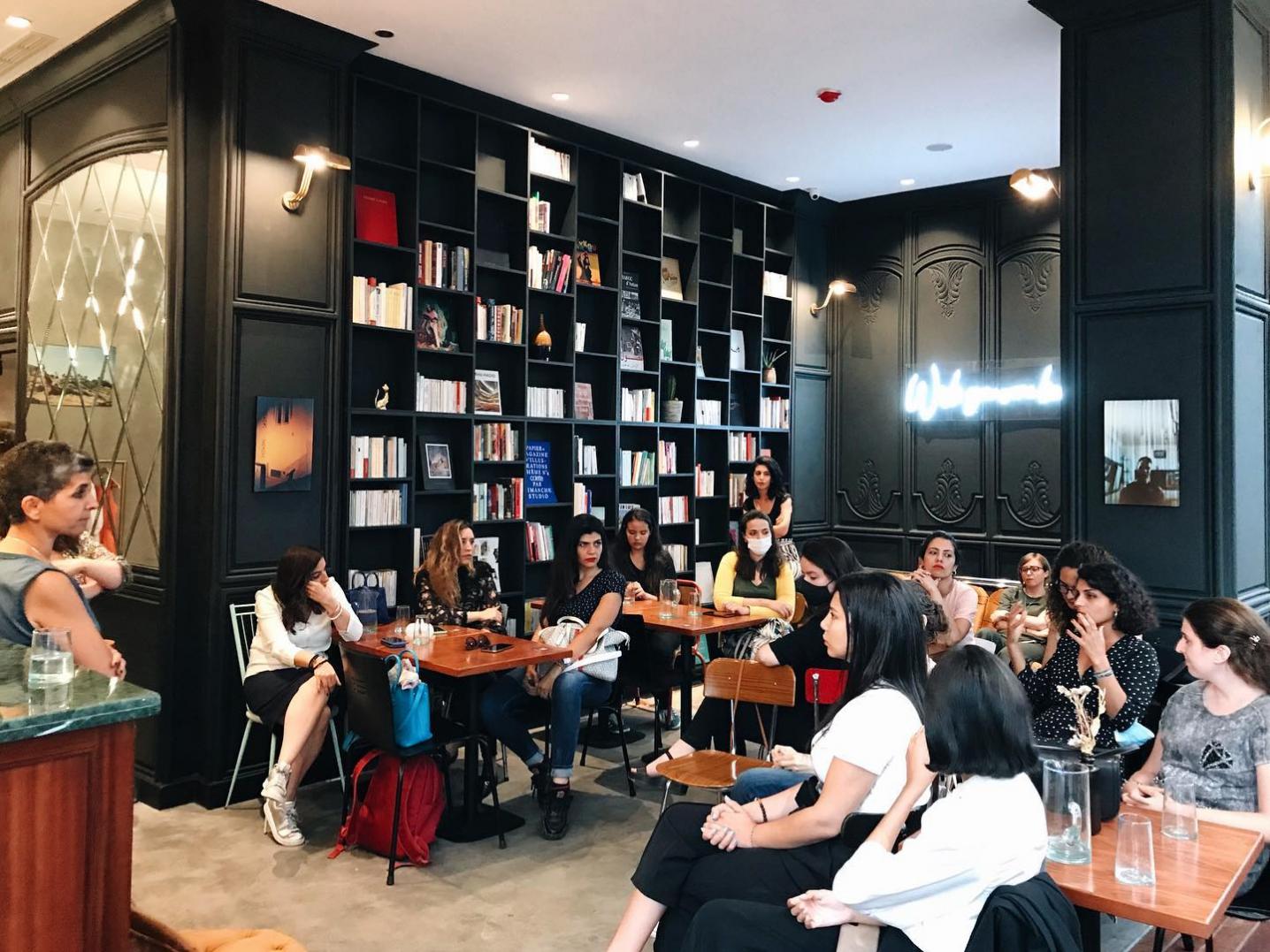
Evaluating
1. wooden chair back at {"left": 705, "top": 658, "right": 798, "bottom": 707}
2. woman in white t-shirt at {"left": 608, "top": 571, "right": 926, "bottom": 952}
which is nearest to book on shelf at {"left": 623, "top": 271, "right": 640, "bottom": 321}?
wooden chair back at {"left": 705, "top": 658, "right": 798, "bottom": 707}

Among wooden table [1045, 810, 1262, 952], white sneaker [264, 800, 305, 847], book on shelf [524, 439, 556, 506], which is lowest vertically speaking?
white sneaker [264, 800, 305, 847]

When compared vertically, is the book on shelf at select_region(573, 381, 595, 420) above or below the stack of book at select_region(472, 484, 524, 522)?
above

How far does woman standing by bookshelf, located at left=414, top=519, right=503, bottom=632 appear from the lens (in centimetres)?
542

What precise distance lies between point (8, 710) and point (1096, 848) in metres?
2.49

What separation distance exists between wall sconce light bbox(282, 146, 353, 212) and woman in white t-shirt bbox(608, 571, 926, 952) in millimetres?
3557

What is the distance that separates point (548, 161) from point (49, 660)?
5.15m

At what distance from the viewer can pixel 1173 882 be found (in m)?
2.19

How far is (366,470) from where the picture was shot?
5738mm

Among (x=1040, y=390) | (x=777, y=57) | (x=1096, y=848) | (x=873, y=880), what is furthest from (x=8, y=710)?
(x=1040, y=390)

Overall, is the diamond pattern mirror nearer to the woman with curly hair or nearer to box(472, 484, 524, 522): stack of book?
box(472, 484, 524, 522): stack of book

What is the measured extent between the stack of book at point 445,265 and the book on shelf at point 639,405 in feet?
5.40

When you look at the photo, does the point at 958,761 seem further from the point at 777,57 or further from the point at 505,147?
the point at 505,147

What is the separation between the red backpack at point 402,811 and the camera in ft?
14.0

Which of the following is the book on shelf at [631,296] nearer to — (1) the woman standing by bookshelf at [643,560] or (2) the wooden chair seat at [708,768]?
(1) the woman standing by bookshelf at [643,560]
